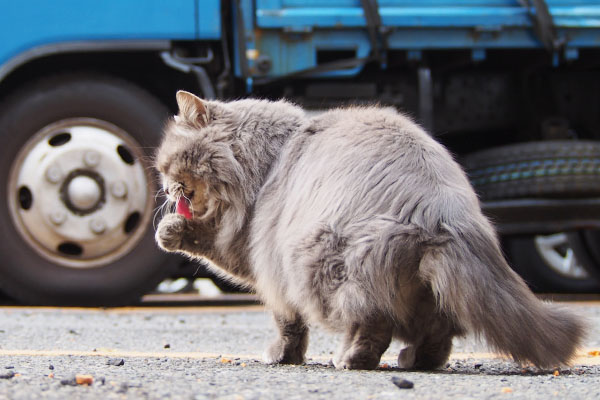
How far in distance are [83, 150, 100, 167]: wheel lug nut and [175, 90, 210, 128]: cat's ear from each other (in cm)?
160

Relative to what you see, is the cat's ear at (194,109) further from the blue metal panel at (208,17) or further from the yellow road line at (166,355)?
the blue metal panel at (208,17)

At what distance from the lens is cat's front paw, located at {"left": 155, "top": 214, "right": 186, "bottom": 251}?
339 centimetres

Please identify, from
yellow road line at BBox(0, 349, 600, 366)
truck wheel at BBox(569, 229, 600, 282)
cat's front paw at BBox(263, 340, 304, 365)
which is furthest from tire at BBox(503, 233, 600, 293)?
cat's front paw at BBox(263, 340, 304, 365)

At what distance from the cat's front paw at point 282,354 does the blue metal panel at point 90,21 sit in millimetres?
2459

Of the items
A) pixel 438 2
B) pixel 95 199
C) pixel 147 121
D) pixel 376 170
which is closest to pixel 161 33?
pixel 147 121

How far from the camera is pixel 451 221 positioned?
9.32 ft

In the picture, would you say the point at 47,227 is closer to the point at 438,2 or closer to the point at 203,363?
the point at 203,363

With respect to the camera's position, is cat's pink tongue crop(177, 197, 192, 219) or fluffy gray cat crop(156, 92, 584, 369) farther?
cat's pink tongue crop(177, 197, 192, 219)

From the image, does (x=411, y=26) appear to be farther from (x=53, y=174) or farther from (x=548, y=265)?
(x=548, y=265)

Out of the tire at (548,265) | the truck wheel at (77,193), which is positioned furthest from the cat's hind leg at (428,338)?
the tire at (548,265)

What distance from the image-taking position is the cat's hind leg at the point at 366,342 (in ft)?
9.50

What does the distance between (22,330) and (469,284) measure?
237cm

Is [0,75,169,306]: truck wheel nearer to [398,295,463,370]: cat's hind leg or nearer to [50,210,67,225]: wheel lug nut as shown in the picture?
[50,210,67,225]: wheel lug nut

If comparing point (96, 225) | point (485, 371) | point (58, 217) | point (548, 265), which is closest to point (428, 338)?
point (485, 371)
